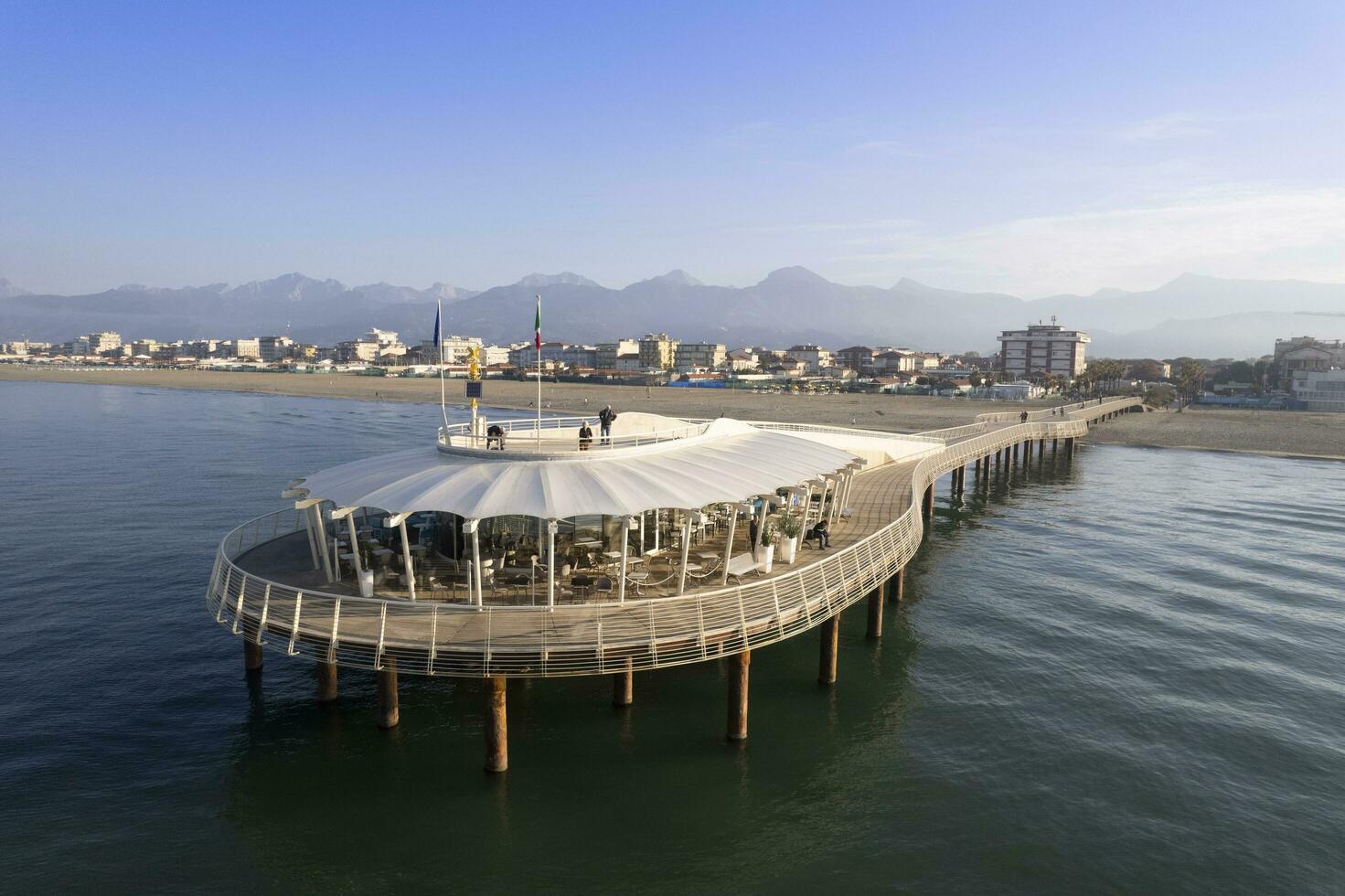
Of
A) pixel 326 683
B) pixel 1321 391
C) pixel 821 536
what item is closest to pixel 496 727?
pixel 326 683

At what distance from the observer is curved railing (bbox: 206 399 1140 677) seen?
635 inches

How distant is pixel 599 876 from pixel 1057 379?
18329 centimetres

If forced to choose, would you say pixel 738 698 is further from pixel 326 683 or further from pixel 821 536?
pixel 326 683

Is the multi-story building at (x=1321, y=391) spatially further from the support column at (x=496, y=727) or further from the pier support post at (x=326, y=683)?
the pier support post at (x=326, y=683)

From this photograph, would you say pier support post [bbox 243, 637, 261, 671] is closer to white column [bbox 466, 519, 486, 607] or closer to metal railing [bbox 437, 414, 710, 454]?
metal railing [bbox 437, 414, 710, 454]

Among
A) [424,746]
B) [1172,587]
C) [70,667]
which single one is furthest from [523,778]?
[1172,587]

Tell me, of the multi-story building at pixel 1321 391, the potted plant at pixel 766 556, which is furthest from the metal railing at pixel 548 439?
the multi-story building at pixel 1321 391

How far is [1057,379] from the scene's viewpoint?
173750 mm

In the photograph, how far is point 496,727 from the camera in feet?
55.5

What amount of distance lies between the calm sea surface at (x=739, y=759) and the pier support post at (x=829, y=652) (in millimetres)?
561

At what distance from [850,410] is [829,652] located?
297 feet

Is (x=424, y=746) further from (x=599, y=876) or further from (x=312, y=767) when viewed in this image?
(x=599, y=876)

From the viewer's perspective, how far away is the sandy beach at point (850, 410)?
85.4 meters

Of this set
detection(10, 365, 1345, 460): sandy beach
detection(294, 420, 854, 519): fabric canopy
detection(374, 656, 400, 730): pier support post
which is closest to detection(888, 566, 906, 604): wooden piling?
detection(294, 420, 854, 519): fabric canopy
